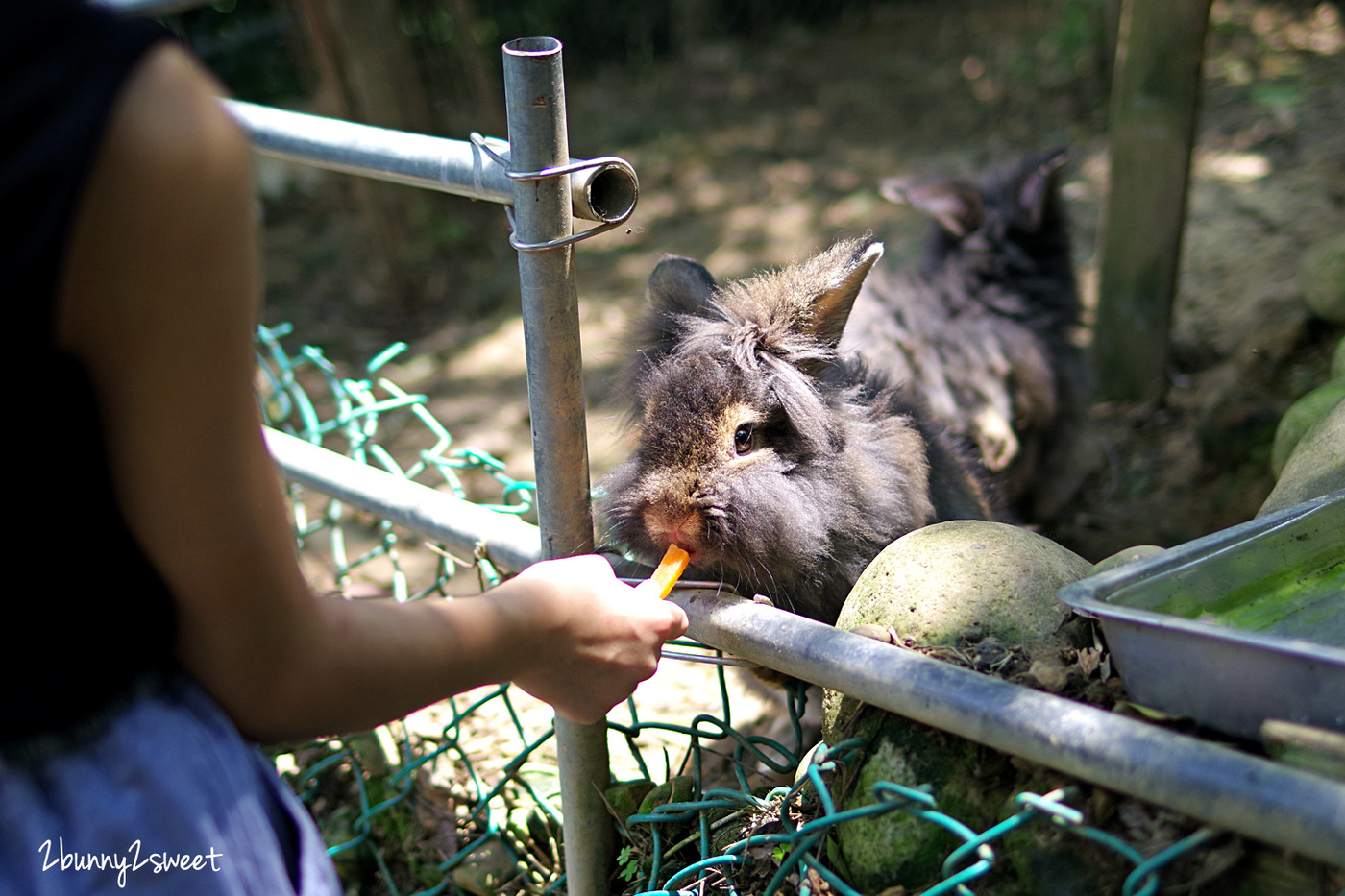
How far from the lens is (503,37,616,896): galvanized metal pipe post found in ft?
4.55

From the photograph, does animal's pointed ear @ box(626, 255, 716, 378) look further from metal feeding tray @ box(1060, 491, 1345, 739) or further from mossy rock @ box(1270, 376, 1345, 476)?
mossy rock @ box(1270, 376, 1345, 476)

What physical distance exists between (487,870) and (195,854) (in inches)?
52.2

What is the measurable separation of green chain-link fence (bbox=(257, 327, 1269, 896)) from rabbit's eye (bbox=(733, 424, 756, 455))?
474 mm

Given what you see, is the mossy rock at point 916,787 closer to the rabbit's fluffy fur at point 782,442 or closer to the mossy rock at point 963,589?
the mossy rock at point 963,589

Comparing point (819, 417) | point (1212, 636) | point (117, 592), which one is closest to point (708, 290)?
point (819, 417)

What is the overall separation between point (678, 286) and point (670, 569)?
2.86 ft

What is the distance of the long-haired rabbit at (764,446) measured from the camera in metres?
2.09

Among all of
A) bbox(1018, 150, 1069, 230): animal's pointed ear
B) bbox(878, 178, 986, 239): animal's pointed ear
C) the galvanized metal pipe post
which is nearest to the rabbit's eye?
the galvanized metal pipe post

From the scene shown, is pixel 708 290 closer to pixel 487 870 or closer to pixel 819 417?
pixel 819 417

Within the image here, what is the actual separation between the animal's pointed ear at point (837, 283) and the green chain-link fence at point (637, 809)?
0.77m

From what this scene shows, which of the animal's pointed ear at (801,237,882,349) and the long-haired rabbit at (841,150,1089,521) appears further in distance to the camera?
the long-haired rabbit at (841,150,1089,521)

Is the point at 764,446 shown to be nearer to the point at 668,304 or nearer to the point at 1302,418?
the point at 668,304

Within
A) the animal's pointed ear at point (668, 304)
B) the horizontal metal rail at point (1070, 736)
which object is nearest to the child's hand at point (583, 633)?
the horizontal metal rail at point (1070, 736)

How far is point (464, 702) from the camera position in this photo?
295 centimetres
